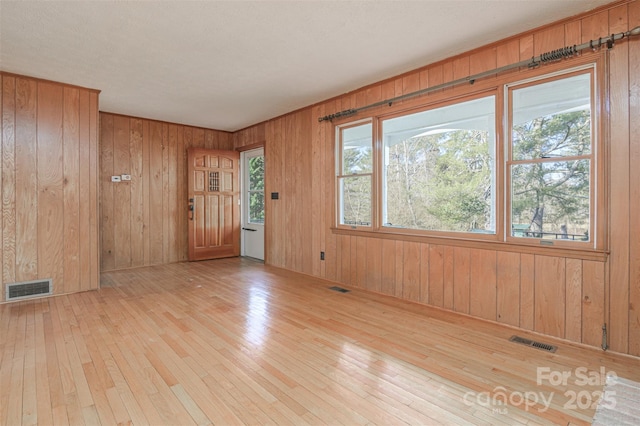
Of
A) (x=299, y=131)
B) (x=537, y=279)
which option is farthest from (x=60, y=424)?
(x=299, y=131)

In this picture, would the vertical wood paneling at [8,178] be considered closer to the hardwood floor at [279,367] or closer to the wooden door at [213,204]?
the hardwood floor at [279,367]

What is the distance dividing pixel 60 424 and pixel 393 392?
1.76 m

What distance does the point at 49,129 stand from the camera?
387 cm

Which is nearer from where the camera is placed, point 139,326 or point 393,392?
point 393,392

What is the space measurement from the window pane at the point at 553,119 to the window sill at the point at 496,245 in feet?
2.52

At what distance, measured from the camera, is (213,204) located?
246 inches

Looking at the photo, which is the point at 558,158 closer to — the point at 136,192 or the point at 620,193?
the point at 620,193

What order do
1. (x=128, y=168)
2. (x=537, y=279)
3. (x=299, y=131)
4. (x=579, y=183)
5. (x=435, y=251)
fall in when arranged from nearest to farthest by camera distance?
(x=579, y=183) → (x=537, y=279) → (x=435, y=251) → (x=299, y=131) → (x=128, y=168)

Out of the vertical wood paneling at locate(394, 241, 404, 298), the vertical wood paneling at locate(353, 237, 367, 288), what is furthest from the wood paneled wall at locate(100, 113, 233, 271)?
the vertical wood paneling at locate(394, 241, 404, 298)

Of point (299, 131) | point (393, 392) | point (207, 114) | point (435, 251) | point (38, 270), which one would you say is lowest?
point (393, 392)

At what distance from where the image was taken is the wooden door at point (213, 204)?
6.00 meters

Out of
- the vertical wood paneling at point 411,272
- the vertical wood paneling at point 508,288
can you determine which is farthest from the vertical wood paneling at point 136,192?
the vertical wood paneling at point 508,288

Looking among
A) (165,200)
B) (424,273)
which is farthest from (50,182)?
(424,273)

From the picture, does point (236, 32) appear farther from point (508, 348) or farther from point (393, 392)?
point (508, 348)
